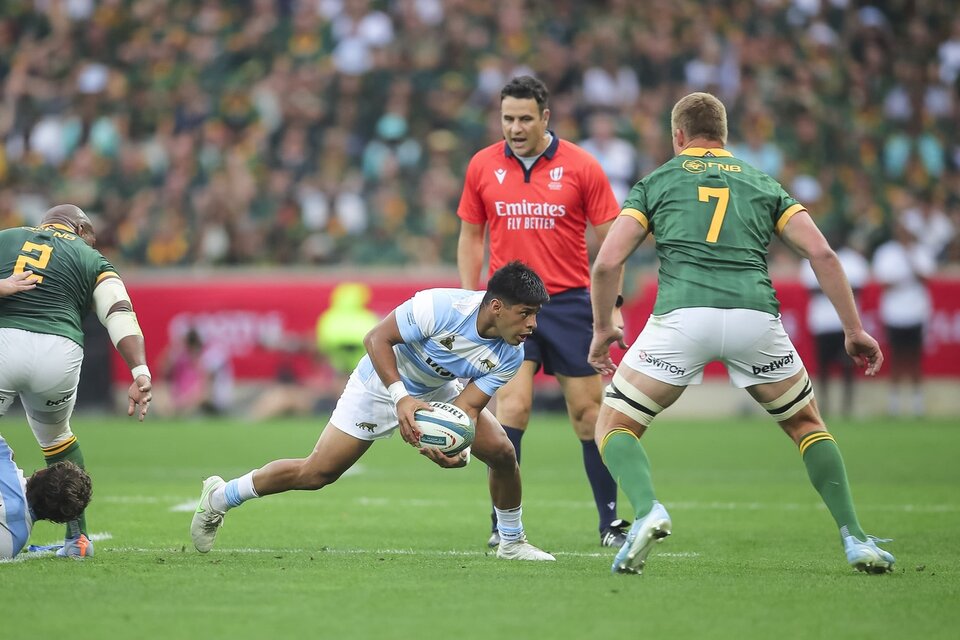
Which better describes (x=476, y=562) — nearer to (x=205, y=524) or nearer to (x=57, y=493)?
(x=205, y=524)

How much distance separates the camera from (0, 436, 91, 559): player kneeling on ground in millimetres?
7293

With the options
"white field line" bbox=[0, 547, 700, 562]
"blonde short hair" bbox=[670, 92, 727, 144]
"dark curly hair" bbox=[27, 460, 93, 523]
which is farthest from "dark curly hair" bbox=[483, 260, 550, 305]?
"dark curly hair" bbox=[27, 460, 93, 523]

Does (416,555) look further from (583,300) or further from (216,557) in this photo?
(583,300)

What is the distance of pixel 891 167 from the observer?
73.3 ft

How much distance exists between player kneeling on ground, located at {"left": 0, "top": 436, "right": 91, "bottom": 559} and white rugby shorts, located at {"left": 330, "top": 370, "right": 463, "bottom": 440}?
4.75ft

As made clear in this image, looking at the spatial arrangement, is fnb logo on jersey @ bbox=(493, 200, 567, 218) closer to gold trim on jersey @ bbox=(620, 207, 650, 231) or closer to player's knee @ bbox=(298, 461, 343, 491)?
gold trim on jersey @ bbox=(620, 207, 650, 231)

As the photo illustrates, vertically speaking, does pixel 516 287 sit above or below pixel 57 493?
above

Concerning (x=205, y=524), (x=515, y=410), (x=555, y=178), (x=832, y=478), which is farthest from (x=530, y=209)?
(x=205, y=524)

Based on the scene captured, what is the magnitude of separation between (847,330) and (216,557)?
365cm

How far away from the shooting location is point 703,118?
7.32m

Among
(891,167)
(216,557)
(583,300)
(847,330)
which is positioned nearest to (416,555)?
(216,557)

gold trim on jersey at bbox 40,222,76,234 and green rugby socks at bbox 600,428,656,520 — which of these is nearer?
green rugby socks at bbox 600,428,656,520

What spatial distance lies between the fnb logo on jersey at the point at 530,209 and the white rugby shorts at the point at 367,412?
1.89 m

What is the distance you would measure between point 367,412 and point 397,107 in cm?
1492
